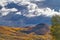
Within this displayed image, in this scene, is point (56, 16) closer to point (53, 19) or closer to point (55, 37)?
point (53, 19)

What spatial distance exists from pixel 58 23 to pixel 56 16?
4.41 feet

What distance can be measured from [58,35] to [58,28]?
4.17 feet

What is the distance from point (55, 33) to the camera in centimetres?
4784

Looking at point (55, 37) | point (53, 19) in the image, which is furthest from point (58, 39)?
point (53, 19)

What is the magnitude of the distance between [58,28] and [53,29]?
941 mm

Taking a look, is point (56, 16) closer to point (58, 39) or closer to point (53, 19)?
point (53, 19)

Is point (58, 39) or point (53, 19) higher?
point (53, 19)

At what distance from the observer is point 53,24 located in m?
48.5

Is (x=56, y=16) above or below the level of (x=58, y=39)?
above

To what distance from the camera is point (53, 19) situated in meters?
48.4

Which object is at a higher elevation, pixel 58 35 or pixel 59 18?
pixel 59 18

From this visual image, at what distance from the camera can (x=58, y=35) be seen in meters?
47.9

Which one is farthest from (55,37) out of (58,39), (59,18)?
(59,18)

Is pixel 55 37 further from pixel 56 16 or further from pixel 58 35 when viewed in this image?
pixel 56 16
